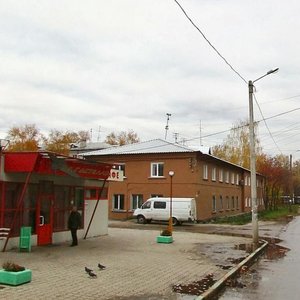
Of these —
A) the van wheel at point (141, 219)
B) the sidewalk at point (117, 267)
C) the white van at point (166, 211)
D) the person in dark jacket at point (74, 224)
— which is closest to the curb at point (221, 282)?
the sidewalk at point (117, 267)

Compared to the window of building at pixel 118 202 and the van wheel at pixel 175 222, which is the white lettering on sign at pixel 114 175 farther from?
the window of building at pixel 118 202

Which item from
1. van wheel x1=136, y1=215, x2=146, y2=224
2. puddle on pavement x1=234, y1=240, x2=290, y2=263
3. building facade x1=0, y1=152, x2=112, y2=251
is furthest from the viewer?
van wheel x1=136, y1=215, x2=146, y2=224

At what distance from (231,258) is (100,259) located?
463 cm

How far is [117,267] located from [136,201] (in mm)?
28871

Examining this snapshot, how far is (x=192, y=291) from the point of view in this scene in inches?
411

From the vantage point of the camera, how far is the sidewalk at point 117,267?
9.88 metres

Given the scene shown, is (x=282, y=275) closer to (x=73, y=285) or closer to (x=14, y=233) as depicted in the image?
(x=73, y=285)

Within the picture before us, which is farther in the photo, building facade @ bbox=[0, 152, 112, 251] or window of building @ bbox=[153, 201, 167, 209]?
window of building @ bbox=[153, 201, 167, 209]

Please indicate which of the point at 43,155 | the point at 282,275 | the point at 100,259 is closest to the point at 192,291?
the point at 282,275

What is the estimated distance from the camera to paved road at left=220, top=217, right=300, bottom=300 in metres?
10.2

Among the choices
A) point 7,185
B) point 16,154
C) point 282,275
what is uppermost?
point 16,154

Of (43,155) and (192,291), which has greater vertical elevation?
(43,155)

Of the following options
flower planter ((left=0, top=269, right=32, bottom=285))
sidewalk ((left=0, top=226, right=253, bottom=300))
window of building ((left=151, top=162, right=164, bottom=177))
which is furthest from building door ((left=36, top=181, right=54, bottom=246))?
window of building ((left=151, top=162, right=164, bottom=177))

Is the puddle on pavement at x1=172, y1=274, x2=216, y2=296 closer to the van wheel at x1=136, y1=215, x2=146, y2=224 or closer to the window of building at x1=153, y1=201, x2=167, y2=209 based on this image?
the window of building at x1=153, y1=201, x2=167, y2=209
